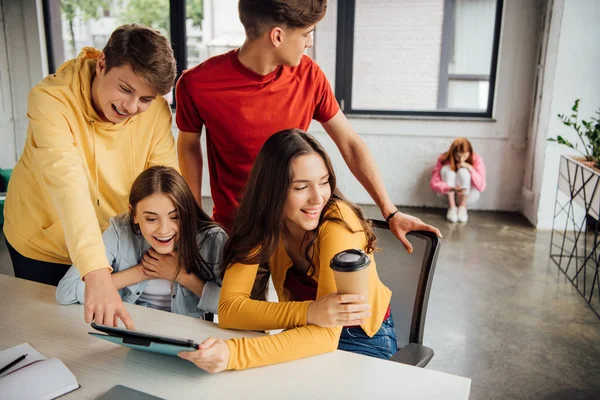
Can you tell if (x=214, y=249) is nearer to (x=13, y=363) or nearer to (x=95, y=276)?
(x=95, y=276)

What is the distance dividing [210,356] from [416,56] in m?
4.37

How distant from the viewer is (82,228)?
1.16 meters

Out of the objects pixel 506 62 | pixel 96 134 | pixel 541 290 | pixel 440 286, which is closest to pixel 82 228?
pixel 96 134

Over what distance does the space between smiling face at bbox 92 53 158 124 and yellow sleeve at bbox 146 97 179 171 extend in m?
0.19

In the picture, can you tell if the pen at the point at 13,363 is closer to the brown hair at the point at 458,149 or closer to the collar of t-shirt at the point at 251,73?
the collar of t-shirt at the point at 251,73

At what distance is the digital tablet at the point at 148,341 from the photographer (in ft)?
3.08

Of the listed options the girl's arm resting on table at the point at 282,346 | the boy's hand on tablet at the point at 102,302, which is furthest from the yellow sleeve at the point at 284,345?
the boy's hand on tablet at the point at 102,302

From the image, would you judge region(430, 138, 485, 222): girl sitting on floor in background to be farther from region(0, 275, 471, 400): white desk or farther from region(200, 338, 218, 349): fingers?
region(200, 338, 218, 349): fingers

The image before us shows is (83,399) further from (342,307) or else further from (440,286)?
(440,286)

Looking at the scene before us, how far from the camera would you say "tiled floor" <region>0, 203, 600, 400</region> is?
2240mm

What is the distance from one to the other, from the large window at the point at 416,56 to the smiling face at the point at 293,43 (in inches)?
138

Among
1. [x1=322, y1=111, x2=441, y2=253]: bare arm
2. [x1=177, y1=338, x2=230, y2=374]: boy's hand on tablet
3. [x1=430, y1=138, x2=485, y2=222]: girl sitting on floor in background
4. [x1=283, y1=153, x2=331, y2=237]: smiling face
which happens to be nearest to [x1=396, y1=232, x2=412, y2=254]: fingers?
[x1=322, y1=111, x2=441, y2=253]: bare arm

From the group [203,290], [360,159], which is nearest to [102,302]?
[203,290]

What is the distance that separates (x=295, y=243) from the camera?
141 cm
